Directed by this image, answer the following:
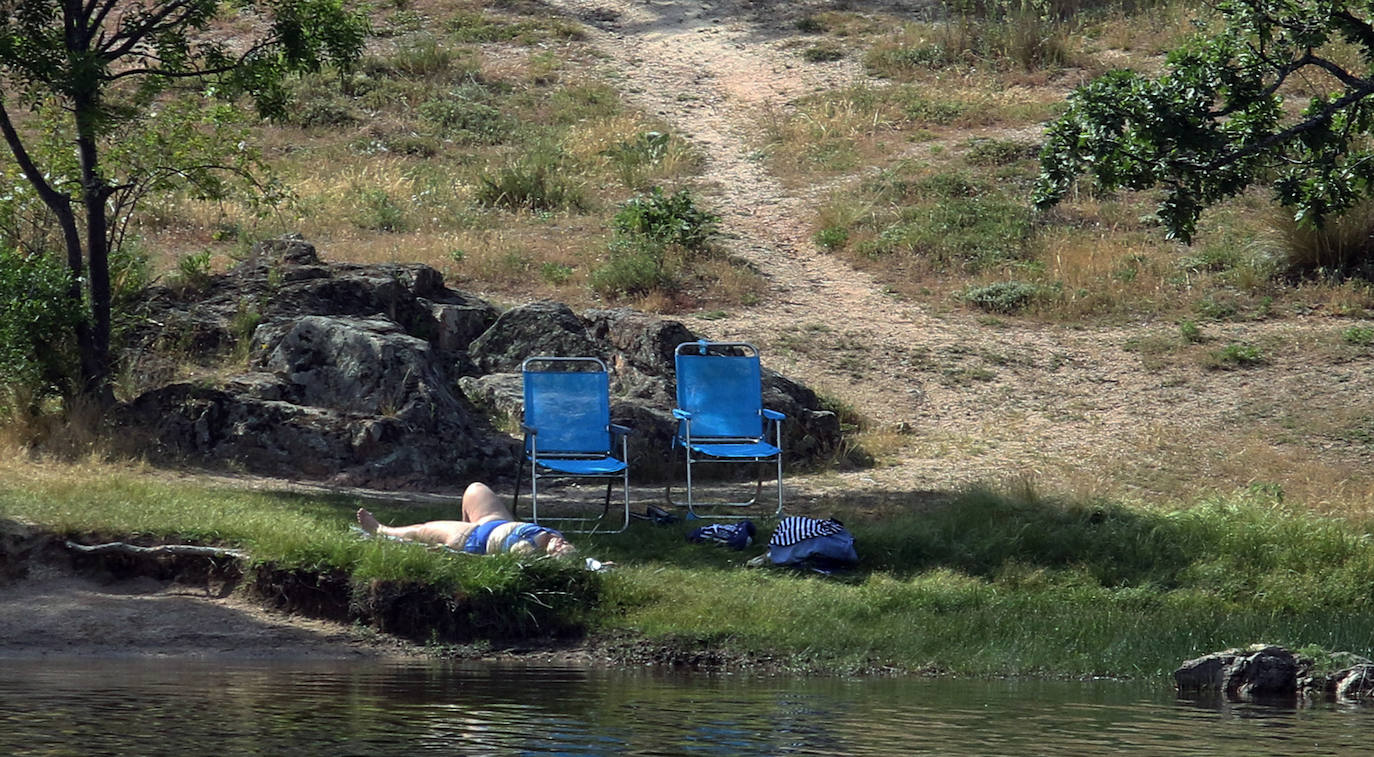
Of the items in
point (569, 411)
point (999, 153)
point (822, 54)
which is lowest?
point (569, 411)

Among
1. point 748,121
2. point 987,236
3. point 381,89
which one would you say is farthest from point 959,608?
point 381,89

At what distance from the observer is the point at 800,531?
31.7ft

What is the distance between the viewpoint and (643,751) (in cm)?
595

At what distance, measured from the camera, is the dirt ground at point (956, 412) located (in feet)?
28.9

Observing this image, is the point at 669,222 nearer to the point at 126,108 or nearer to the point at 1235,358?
the point at 1235,358

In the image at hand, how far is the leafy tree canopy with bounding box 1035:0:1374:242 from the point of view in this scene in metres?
11.9

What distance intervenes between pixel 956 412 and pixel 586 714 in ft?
30.4

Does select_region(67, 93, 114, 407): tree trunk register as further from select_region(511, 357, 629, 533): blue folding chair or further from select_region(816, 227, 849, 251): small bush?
select_region(816, 227, 849, 251): small bush

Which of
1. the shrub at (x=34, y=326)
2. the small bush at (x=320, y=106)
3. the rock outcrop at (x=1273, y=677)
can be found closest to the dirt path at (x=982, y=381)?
the rock outcrop at (x=1273, y=677)

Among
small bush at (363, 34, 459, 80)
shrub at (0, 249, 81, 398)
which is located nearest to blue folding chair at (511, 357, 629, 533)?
shrub at (0, 249, 81, 398)

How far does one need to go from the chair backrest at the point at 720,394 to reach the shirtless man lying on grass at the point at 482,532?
1.99m

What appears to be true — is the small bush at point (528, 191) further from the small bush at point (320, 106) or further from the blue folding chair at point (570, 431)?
the blue folding chair at point (570, 431)

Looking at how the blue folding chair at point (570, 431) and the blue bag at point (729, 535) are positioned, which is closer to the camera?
the blue bag at point (729, 535)

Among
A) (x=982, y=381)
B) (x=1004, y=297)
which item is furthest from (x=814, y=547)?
(x=1004, y=297)
